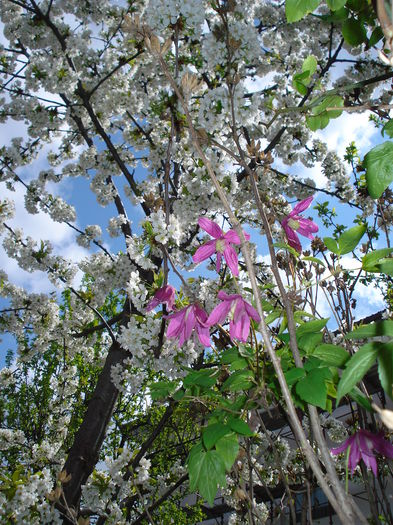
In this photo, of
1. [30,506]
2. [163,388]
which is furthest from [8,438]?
[163,388]

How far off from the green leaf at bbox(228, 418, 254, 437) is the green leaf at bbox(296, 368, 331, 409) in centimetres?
13

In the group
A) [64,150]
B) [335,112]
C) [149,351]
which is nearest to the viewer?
[335,112]

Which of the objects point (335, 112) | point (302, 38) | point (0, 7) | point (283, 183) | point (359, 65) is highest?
point (0, 7)

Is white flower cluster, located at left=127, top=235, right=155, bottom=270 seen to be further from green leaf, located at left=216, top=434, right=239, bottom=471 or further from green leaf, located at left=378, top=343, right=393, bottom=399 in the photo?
green leaf, located at left=378, top=343, right=393, bottom=399

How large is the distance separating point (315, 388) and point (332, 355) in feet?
0.35

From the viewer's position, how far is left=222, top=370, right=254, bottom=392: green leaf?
35.5 inches

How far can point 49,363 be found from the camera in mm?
12469

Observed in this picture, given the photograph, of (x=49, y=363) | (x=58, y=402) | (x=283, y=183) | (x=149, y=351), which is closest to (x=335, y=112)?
(x=149, y=351)

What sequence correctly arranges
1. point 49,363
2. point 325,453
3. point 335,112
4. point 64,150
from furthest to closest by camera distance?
point 49,363, point 64,150, point 335,112, point 325,453

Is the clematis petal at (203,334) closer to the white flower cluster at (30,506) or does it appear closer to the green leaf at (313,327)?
the green leaf at (313,327)

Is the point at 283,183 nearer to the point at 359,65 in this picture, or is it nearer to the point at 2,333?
the point at 359,65

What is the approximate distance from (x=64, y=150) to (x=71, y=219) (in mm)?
1340

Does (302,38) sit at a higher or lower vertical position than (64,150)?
higher

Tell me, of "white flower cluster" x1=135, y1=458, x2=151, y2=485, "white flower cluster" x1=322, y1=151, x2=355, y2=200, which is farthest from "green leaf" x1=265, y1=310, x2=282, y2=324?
"white flower cluster" x1=322, y1=151, x2=355, y2=200
